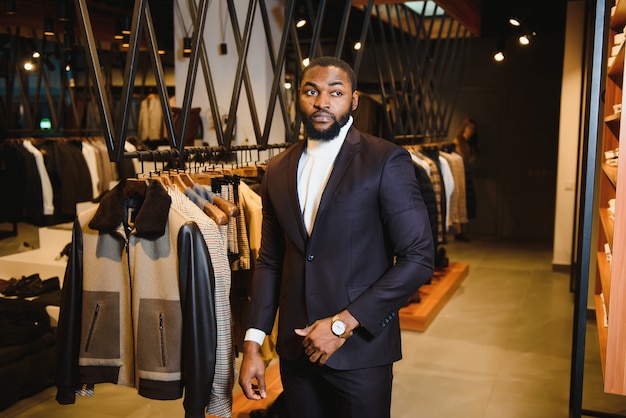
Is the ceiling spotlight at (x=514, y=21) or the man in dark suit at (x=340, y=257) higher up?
the ceiling spotlight at (x=514, y=21)

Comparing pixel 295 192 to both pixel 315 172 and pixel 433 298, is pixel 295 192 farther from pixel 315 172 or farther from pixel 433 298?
pixel 433 298

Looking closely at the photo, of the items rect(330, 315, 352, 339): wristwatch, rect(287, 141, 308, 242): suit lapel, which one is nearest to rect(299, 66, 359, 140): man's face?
rect(287, 141, 308, 242): suit lapel

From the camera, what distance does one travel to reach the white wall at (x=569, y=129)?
6.75 m

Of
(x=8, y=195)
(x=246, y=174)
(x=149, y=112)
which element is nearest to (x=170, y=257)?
(x=246, y=174)

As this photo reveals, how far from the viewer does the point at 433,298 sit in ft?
19.0

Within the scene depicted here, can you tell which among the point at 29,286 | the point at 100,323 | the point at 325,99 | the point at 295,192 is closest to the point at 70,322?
the point at 100,323

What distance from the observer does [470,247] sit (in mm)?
8977

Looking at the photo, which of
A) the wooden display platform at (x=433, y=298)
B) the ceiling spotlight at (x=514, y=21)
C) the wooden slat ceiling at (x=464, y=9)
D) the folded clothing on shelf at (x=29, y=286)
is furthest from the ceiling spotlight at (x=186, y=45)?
the wooden display platform at (x=433, y=298)

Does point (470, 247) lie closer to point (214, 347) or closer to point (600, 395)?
point (600, 395)

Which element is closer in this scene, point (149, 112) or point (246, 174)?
point (246, 174)

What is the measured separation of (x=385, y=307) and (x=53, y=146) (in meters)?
5.94

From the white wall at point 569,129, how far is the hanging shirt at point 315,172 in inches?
215

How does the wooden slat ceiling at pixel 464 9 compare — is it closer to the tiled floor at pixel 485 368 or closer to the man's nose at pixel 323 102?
the tiled floor at pixel 485 368

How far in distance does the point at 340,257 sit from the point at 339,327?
0.22m
